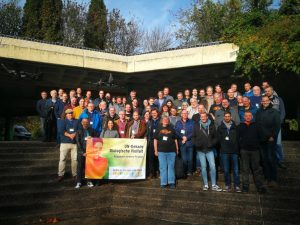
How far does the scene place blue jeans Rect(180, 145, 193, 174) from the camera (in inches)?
330

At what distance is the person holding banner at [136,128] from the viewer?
28.7 feet

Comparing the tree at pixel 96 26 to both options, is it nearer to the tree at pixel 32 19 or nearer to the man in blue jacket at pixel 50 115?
the tree at pixel 32 19

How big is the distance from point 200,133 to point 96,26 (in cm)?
2350

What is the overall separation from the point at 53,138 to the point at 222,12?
14.3m

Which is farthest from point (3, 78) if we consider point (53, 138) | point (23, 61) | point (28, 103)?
point (28, 103)

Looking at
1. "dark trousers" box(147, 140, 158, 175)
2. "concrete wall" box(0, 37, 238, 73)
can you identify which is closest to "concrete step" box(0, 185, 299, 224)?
"dark trousers" box(147, 140, 158, 175)

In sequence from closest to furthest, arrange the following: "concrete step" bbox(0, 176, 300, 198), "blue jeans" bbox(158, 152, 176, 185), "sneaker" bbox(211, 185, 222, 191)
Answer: "concrete step" bbox(0, 176, 300, 198), "sneaker" bbox(211, 185, 222, 191), "blue jeans" bbox(158, 152, 176, 185)

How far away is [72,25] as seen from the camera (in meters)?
29.4

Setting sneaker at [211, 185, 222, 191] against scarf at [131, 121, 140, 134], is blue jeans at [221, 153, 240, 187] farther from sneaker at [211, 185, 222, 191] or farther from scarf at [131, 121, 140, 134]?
scarf at [131, 121, 140, 134]

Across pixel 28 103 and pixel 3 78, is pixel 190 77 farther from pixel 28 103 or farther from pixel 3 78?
pixel 28 103

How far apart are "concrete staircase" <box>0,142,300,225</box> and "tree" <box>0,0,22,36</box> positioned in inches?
877

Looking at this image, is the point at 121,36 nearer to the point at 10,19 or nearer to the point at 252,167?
the point at 10,19

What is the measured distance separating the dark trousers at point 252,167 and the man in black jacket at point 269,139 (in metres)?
0.23

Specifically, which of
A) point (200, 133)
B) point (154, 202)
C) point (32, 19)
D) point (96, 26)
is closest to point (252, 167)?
point (200, 133)
